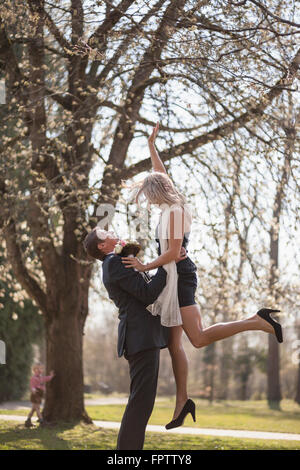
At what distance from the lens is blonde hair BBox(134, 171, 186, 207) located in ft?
14.5

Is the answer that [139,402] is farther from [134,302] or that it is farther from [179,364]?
[134,302]

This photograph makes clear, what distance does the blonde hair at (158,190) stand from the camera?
4.41 meters

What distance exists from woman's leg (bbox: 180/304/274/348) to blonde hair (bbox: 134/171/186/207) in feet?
2.63

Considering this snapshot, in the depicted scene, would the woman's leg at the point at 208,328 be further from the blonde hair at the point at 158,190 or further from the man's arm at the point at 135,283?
the blonde hair at the point at 158,190

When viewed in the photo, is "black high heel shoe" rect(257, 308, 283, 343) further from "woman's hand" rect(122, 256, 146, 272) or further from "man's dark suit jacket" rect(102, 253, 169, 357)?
"woman's hand" rect(122, 256, 146, 272)

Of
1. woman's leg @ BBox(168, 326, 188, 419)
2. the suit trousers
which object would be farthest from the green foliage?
the suit trousers

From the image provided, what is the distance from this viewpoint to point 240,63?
236 inches

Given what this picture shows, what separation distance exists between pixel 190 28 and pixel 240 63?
0.84 m

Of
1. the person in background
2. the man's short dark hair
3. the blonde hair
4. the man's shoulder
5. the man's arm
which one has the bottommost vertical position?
the person in background

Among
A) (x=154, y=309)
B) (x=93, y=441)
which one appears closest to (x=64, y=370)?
(x=93, y=441)

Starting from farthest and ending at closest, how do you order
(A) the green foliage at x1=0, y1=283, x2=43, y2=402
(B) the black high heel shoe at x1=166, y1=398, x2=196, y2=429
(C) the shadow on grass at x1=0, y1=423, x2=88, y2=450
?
1. (A) the green foliage at x1=0, y1=283, x2=43, y2=402
2. (C) the shadow on grass at x1=0, y1=423, x2=88, y2=450
3. (B) the black high heel shoe at x1=166, y1=398, x2=196, y2=429
